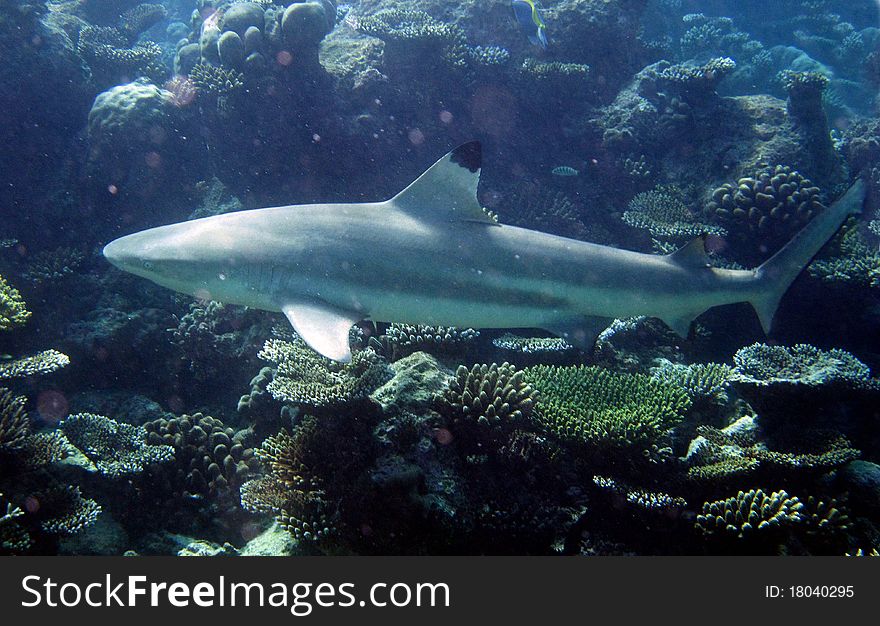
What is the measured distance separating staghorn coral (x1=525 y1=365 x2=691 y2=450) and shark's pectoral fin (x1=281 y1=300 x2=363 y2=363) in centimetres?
192

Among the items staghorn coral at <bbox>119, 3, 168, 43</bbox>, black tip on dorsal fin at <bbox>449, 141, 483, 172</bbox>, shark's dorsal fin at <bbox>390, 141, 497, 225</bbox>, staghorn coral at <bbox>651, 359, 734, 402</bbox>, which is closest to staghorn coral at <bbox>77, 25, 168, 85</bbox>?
staghorn coral at <bbox>119, 3, 168, 43</bbox>

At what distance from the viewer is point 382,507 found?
12.3 feet

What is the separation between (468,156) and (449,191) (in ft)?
1.08

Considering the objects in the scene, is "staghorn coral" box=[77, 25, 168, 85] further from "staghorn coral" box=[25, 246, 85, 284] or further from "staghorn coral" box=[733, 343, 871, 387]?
"staghorn coral" box=[733, 343, 871, 387]

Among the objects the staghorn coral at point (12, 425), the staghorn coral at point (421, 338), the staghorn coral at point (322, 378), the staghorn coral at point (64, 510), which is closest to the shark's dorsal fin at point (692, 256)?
the staghorn coral at point (421, 338)

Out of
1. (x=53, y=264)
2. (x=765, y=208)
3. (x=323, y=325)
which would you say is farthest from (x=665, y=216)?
(x=53, y=264)

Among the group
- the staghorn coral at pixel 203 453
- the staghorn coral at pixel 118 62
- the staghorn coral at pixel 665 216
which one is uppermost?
the staghorn coral at pixel 118 62

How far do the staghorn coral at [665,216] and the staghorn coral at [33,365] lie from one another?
27.7 ft

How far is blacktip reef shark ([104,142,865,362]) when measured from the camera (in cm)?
400

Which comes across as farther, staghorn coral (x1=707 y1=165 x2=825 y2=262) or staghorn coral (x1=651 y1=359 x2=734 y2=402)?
staghorn coral (x1=707 y1=165 x2=825 y2=262)

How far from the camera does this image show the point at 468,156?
4.19 metres

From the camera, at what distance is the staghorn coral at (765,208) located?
7.83 meters

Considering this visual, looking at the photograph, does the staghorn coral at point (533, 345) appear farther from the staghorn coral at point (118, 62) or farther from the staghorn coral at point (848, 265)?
the staghorn coral at point (118, 62)
